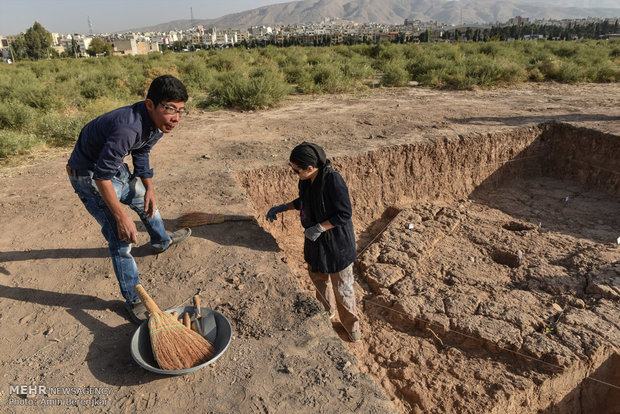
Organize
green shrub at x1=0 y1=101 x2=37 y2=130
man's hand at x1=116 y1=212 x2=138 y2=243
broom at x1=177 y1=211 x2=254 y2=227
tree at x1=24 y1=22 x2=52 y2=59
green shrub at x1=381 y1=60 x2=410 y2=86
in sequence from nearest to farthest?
man's hand at x1=116 y1=212 x2=138 y2=243 < broom at x1=177 y1=211 x2=254 y2=227 < green shrub at x1=0 y1=101 x2=37 y2=130 < green shrub at x1=381 y1=60 x2=410 y2=86 < tree at x1=24 y1=22 x2=52 y2=59

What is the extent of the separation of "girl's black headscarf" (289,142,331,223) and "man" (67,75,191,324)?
0.85m

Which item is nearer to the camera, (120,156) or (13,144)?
(120,156)

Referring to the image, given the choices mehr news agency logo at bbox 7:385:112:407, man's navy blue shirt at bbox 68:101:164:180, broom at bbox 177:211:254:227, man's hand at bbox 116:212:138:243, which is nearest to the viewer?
mehr news agency logo at bbox 7:385:112:407

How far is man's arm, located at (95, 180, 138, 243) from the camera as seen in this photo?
97.7 inches

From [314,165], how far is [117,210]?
1372 millimetres

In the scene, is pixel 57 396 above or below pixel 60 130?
below

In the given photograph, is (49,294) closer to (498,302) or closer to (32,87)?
(498,302)

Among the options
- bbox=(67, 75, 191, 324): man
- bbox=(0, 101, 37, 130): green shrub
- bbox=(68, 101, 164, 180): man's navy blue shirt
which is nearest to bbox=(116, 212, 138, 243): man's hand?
bbox=(67, 75, 191, 324): man

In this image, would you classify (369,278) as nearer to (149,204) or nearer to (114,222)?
(149,204)

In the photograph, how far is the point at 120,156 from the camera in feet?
8.13

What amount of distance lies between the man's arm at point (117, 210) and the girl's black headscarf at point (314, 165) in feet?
3.95

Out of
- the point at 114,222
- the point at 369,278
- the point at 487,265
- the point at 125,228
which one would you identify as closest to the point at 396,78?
the point at 487,265

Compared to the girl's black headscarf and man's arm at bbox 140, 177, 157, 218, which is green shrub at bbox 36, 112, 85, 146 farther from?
the girl's black headscarf

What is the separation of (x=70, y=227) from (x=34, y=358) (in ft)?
6.82
